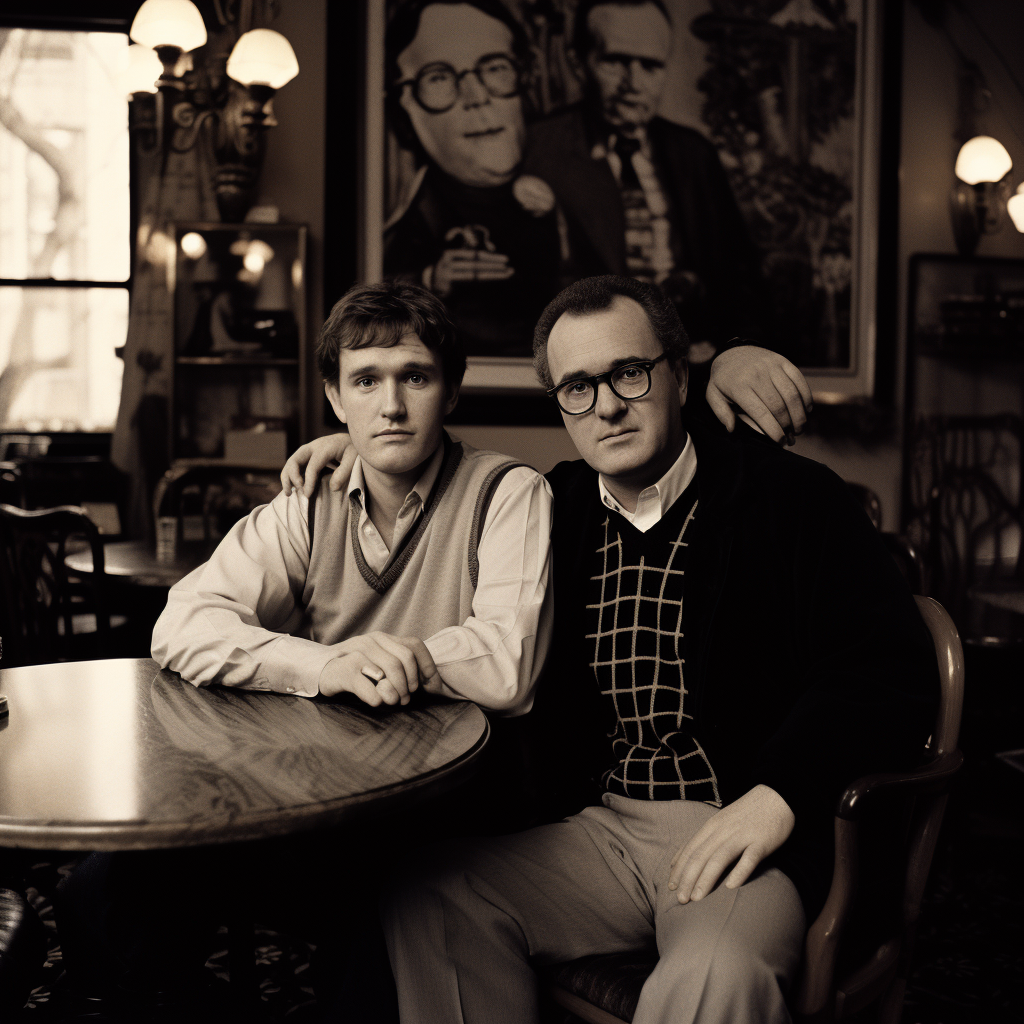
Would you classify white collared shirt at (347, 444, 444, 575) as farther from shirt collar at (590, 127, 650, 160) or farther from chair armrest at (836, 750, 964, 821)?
shirt collar at (590, 127, 650, 160)

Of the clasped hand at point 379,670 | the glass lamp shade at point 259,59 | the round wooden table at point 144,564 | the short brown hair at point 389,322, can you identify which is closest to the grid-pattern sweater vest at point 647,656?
the clasped hand at point 379,670

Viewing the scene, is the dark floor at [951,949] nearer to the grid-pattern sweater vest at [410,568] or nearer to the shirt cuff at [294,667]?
the shirt cuff at [294,667]

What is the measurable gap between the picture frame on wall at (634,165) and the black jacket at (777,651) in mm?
2877

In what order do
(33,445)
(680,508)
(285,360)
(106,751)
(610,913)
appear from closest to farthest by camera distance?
(106,751) → (610,913) → (680,508) → (285,360) → (33,445)

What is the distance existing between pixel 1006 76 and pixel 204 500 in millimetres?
4315

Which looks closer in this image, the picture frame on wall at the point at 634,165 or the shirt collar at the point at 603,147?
the picture frame on wall at the point at 634,165

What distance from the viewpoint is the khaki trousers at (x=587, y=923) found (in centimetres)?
120

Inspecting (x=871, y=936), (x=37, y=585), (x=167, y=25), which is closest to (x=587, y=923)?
(x=871, y=936)

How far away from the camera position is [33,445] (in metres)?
4.65

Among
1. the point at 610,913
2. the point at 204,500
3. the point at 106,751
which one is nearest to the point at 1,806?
the point at 106,751

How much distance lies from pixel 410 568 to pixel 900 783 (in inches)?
31.9

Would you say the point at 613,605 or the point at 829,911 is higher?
the point at 613,605

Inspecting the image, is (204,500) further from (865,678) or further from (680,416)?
(865,678)

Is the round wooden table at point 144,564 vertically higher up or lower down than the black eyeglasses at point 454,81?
lower down
